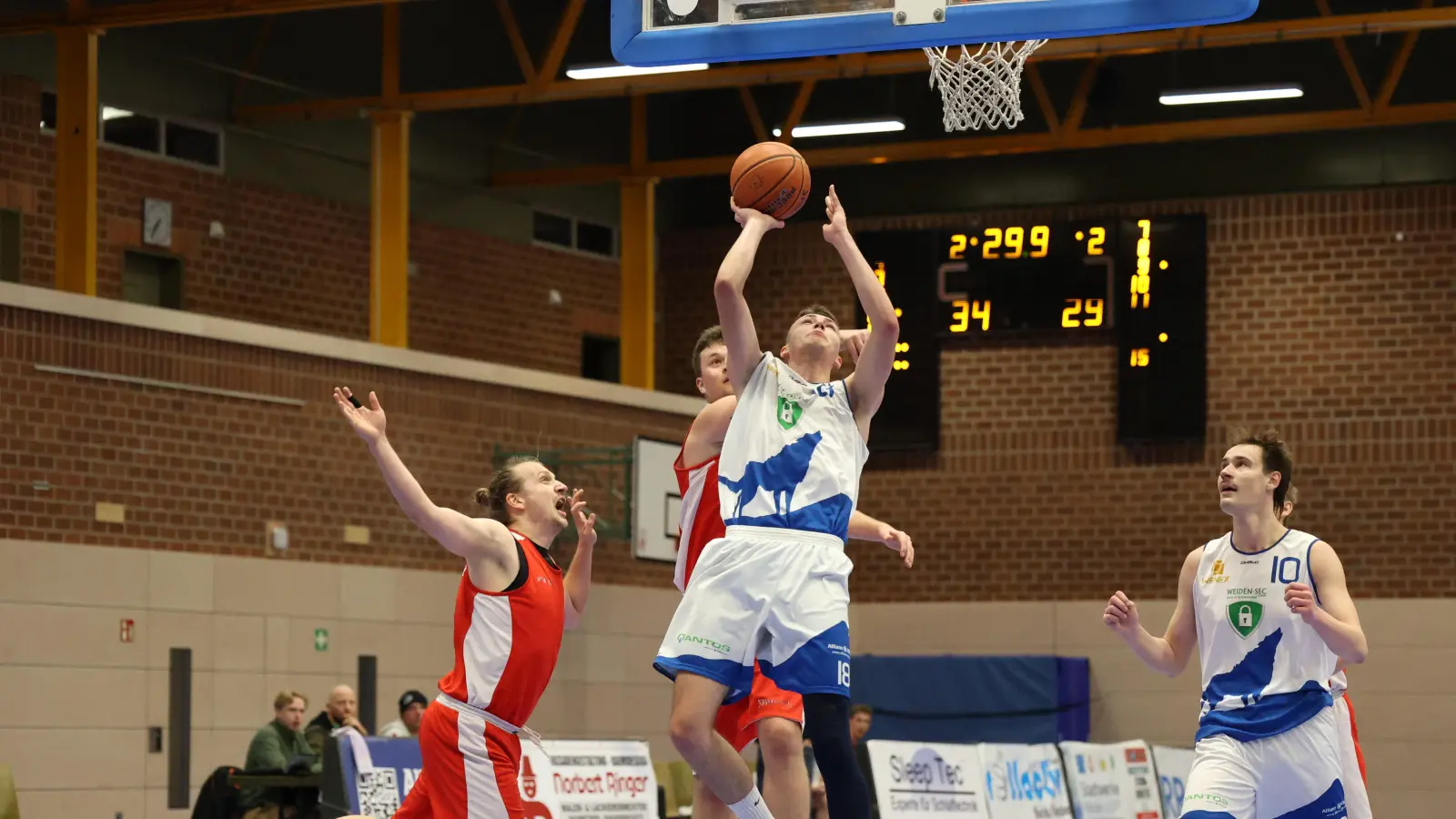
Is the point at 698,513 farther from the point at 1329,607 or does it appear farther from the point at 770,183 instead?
the point at 1329,607

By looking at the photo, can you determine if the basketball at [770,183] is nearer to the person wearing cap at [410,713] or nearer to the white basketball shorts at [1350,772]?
the white basketball shorts at [1350,772]

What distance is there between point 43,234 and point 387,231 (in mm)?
3249

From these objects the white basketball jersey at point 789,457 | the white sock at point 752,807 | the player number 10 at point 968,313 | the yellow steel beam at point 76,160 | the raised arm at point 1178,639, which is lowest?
the white sock at point 752,807

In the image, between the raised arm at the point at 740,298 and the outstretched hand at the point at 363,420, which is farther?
the outstretched hand at the point at 363,420

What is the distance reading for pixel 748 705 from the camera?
674 cm

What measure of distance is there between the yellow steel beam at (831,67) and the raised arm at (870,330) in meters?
11.1

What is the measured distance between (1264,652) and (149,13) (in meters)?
12.7

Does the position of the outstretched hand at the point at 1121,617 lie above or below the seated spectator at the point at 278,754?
above

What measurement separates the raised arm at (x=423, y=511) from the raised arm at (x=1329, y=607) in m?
2.70

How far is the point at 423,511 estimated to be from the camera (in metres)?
6.43

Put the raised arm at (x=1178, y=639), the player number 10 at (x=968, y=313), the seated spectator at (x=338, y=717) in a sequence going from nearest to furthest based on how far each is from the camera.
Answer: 1. the raised arm at (x=1178, y=639)
2. the seated spectator at (x=338, y=717)
3. the player number 10 at (x=968, y=313)

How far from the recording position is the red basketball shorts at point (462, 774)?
6.61 m

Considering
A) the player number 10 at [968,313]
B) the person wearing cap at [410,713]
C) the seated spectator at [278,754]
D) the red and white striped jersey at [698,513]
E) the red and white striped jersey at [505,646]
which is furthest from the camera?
the player number 10 at [968,313]

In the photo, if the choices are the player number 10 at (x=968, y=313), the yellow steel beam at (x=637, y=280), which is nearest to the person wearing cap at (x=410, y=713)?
the yellow steel beam at (x=637, y=280)
